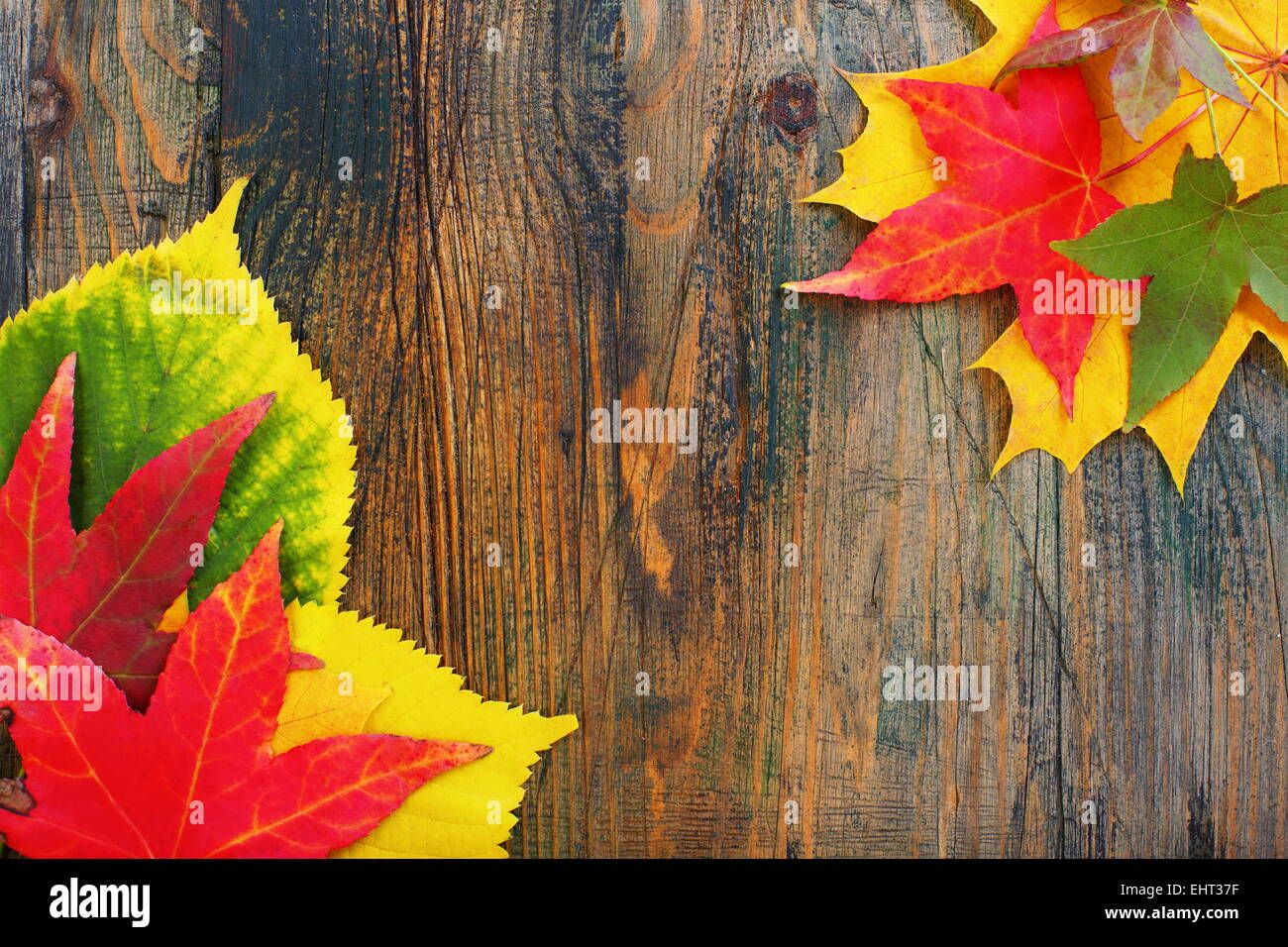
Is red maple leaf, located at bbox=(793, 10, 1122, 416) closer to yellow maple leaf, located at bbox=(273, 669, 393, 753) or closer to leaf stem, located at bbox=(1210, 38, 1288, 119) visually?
leaf stem, located at bbox=(1210, 38, 1288, 119)

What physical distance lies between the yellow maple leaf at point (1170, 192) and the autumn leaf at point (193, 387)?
2.53 ft

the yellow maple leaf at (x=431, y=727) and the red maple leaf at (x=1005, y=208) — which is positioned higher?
the red maple leaf at (x=1005, y=208)

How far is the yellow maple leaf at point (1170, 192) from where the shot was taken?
908mm

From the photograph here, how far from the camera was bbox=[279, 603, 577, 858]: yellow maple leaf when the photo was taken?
2.84ft

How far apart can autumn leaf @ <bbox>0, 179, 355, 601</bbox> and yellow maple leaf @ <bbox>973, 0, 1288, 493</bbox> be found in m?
0.77

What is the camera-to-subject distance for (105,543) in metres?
0.82

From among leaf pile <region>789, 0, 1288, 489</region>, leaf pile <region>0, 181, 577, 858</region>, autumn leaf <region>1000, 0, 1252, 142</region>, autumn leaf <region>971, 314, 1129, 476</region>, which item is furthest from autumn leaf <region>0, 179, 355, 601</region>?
autumn leaf <region>1000, 0, 1252, 142</region>

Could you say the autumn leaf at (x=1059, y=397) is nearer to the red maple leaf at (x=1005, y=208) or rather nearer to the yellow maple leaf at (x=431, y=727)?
the red maple leaf at (x=1005, y=208)

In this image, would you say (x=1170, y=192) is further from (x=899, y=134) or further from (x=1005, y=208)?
(x=899, y=134)

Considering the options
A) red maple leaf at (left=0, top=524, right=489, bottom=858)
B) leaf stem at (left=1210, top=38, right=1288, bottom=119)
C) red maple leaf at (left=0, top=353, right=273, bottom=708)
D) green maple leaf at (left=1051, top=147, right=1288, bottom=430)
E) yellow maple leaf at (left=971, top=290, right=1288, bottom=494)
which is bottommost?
red maple leaf at (left=0, top=524, right=489, bottom=858)

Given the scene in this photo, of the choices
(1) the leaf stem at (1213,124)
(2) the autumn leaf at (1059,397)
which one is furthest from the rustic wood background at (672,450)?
(1) the leaf stem at (1213,124)

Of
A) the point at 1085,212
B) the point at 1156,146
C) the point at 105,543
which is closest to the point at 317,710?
the point at 105,543

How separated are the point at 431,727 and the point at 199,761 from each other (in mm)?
227

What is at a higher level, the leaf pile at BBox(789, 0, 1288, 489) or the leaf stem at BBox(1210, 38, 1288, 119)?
the leaf stem at BBox(1210, 38, 1288, 119)
